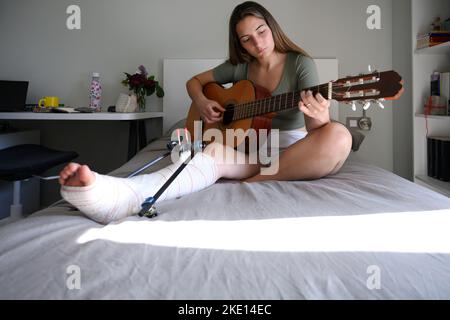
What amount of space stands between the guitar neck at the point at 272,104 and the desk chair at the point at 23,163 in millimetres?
823

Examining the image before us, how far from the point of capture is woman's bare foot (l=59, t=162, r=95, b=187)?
638mm

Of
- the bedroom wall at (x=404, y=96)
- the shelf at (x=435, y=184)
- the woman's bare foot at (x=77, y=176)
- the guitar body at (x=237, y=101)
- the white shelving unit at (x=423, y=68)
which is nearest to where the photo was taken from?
the woman's bare foot at (x=77, y=176)

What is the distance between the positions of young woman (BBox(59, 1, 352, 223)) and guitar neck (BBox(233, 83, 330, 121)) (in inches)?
1.2

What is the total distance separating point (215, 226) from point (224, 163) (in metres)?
0.42

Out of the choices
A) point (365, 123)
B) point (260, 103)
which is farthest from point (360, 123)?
point (260, 103)

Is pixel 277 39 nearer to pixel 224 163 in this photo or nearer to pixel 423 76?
pixel 224 163

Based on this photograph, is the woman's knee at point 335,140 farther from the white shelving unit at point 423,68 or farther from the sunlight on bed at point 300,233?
the white shelving unit at point 423,68

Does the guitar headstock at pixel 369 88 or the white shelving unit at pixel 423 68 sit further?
the white shelving unit at pixel 423 68

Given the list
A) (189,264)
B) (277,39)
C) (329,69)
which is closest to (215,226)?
(189,264)

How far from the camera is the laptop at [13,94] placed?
7.02 feet
